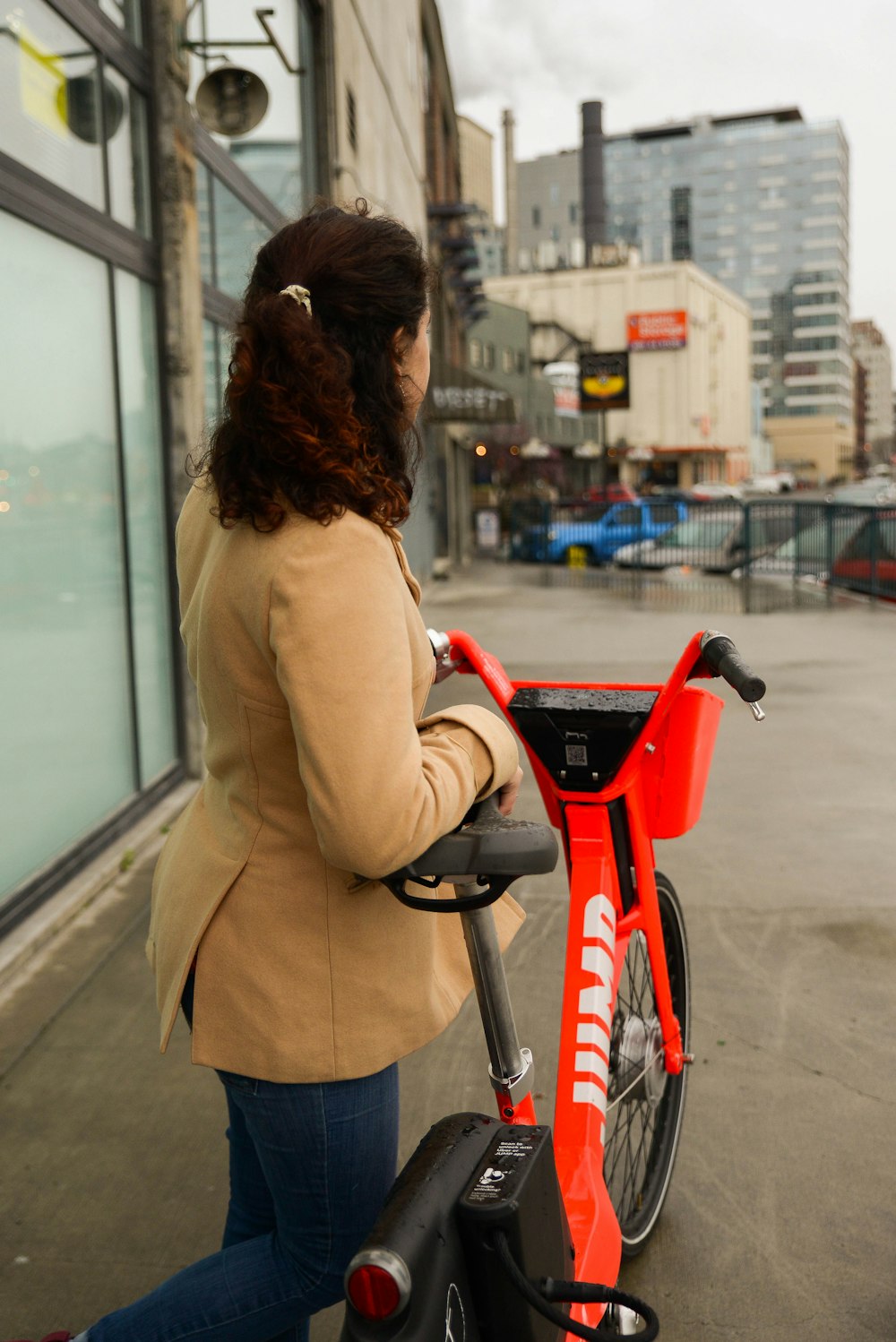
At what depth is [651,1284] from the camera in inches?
107

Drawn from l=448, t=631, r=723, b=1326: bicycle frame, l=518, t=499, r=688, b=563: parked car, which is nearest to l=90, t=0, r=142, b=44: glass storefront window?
l=448, t=631, r=723, b=1326: bicycle frame

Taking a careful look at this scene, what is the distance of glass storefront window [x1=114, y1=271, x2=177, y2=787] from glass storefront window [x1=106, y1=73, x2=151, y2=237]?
309 mm

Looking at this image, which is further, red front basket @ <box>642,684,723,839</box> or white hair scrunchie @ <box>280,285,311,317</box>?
red front basket @ <box>642,684,723,839</box>

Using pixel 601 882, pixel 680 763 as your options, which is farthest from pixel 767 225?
pixel 601 882

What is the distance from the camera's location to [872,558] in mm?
17219

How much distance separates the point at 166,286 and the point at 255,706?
17.1ft

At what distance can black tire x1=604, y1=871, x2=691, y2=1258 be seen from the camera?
266 cm

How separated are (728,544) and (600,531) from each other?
4.15m

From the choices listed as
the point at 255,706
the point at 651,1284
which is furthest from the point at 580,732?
the point at 651,1284

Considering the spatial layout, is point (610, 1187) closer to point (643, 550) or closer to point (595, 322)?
point (643, 550)

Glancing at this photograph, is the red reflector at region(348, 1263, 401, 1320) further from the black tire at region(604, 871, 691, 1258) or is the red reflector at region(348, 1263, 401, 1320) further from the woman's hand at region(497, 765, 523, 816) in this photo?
the black tire at region(604, 871, 691, 1258)

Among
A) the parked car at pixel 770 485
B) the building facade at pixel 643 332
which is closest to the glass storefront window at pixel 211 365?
the parked car at pixel 770 485

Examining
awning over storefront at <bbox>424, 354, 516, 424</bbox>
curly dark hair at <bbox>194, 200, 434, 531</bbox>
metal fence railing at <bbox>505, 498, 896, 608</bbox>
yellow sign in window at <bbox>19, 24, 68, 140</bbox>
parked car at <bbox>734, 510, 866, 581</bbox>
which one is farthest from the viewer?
awning over storefront at <bbox>424, 354, 516, 424</bbox>

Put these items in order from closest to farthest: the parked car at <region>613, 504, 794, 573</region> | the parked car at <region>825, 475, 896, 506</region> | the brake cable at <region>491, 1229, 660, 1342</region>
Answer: the brake cable at <region>491, 1229, 660, 1342</region>
the parked car at <region>613, 504, 794, 573</region>
the parked car at <region>825, 475, 896, 506</region>
